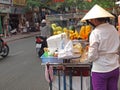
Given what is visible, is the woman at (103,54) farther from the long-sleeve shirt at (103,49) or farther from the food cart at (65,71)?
the food cart at (65,71)

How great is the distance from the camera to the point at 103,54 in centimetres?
477

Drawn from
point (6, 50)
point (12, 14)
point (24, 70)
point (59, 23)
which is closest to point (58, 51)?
point (59, 23)

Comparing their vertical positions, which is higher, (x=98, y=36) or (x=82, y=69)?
(x=98, y=36)

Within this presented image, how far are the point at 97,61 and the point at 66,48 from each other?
77 centimetres

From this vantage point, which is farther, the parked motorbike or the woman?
the parked motorbike

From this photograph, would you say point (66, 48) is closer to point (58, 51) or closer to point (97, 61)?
point (58, 51)

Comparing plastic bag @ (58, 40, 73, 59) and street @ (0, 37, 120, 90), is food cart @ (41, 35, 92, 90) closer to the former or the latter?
plastic bag @ (58, 40, 73, 59)

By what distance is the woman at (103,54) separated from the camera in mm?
4734

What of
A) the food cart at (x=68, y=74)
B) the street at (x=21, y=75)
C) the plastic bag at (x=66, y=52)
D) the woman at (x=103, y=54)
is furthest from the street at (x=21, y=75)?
the woman at (x=103, y=54)

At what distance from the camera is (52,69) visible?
18.6 feet

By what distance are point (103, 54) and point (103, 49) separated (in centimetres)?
7

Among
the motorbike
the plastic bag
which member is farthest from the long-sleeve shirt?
the motorbike

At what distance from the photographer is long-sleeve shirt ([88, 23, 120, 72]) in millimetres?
4730

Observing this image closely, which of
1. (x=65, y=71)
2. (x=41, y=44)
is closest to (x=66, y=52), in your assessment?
(x=65, y=71)
